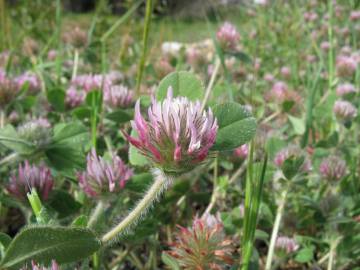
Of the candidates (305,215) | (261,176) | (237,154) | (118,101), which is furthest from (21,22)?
(261,176)

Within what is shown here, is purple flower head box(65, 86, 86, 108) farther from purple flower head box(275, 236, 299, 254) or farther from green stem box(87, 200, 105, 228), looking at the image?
purple flower head box(275, 236, 299, 254)

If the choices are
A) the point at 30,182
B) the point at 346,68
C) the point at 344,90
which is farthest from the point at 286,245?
the point at 346,68

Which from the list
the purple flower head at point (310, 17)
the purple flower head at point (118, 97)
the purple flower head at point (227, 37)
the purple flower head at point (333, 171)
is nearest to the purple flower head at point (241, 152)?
the purple flower head at point (333, 171)

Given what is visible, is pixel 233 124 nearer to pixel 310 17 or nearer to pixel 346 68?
pixel 346 68

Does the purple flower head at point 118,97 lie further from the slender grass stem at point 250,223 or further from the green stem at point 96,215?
the slender grass stem at point 250,223

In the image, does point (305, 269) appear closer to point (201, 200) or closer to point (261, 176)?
point (201, 200)
